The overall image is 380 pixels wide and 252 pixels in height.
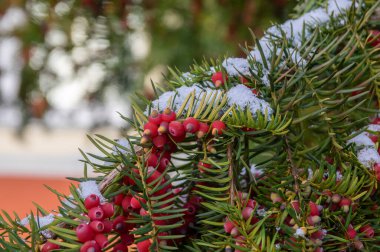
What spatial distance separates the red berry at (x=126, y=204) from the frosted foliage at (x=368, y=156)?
6.3 inches

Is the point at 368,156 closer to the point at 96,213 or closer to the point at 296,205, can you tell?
the point at 296,205

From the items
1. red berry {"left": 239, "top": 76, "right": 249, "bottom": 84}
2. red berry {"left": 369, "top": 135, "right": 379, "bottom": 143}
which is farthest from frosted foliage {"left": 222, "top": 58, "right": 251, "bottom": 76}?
red berry {"left": 369, "top": 135, "right": 379, "bottom": 143}

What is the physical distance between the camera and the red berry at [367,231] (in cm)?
35

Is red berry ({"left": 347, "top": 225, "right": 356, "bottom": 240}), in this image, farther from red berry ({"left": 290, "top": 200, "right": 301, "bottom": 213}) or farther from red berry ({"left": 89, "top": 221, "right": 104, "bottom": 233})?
red berry ({"left": 89, "top": 221, "right": 104, "bottom": 233})

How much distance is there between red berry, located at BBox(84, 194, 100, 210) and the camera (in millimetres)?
334

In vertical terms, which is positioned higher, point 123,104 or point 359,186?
point 123,104

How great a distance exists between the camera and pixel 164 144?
13.8 inches

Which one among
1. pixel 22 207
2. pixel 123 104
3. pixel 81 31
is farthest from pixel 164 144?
pixel 22 207

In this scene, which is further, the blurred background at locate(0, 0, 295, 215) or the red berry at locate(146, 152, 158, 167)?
the blurred background at locate(0, 0, 295, 215)

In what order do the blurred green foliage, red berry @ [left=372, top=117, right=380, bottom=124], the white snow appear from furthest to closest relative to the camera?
the blurred green foliage
red berry @ [left=372, top=117, right=380, bottom=124]
the white snow

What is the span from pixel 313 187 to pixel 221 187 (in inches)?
2.4

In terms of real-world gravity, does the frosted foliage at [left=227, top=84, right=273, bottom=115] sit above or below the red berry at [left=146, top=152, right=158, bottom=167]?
above

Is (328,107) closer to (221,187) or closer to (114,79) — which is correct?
(221,187)

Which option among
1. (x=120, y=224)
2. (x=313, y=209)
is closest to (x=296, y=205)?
(x=313, y=209)
